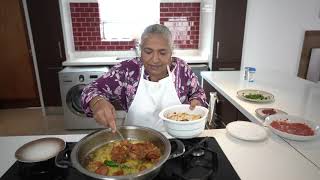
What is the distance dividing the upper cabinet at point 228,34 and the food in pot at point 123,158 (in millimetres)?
2585

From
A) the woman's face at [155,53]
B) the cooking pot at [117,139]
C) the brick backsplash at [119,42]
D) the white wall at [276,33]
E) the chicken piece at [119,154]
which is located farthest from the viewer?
the brick backsplash at [119,42]

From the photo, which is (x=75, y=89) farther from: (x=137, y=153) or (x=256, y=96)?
(x=137, y=153)

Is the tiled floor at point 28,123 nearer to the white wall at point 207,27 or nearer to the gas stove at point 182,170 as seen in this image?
the white wall at point 207,27

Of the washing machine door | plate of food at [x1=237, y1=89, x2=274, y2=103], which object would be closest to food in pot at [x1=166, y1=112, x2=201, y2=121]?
plate of food at [x1=237, y1=89, x2=274, y2=103]

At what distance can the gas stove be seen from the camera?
34.3 inches

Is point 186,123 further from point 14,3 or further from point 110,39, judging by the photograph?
point 14,3

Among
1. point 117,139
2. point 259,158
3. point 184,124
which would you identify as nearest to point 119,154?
point 117,139

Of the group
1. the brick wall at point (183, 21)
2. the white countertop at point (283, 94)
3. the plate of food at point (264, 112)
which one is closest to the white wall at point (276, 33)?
the brick wall at point (183, 21)

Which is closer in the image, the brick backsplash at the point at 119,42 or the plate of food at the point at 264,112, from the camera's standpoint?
the plate of food at the point at 264,112

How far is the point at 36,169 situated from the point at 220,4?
2.95 metres

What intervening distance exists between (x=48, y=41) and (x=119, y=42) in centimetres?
99

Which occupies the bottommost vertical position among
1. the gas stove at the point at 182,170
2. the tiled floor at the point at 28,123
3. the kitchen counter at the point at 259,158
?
the tiled floor at the point at 28,123

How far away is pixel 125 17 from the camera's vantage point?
3713 millimetres

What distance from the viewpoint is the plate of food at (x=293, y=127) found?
1168mm
